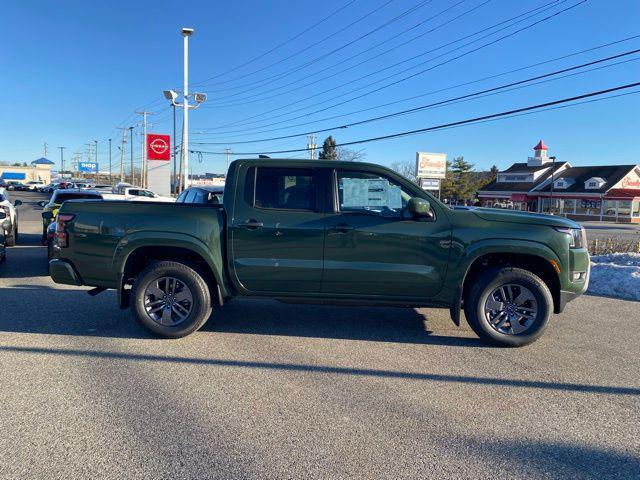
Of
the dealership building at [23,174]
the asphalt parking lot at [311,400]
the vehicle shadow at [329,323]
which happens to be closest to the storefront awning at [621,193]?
the asphalt parking lot at [311,400]

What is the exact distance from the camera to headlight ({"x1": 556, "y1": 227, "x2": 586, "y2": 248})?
515cm

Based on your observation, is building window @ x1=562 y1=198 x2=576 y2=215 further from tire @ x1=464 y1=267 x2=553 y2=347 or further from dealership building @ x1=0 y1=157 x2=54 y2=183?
dealership building @ x1=0 y1=157 x2=54 y2=183

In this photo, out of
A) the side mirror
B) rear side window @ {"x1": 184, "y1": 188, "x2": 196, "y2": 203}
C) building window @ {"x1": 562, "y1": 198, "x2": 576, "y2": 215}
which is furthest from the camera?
building window @ {"x1": 562, "y1": 198, "x2": 576, "y2": 215}

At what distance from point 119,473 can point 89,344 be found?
8.62ft

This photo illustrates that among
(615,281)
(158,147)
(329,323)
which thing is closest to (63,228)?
(329,323)

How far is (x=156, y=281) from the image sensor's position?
5.38 meters

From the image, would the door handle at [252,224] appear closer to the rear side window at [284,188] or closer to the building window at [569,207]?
the rear side window at [284,188]

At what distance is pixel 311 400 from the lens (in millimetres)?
3895

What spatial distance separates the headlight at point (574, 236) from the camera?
203 inches

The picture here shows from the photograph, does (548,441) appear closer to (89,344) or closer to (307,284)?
(307,284)

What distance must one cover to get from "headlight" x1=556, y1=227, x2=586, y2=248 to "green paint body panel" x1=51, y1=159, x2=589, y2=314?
0.05 meters

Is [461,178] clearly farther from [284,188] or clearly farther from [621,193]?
[284,188]

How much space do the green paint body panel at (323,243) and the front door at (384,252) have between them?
1cm

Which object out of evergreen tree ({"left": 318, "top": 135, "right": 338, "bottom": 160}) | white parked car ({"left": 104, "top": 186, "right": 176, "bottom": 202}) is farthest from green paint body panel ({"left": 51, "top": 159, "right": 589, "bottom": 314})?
evergreen tree ({"left": 318, "top": 135, "right": 338, "bottom": 160})
